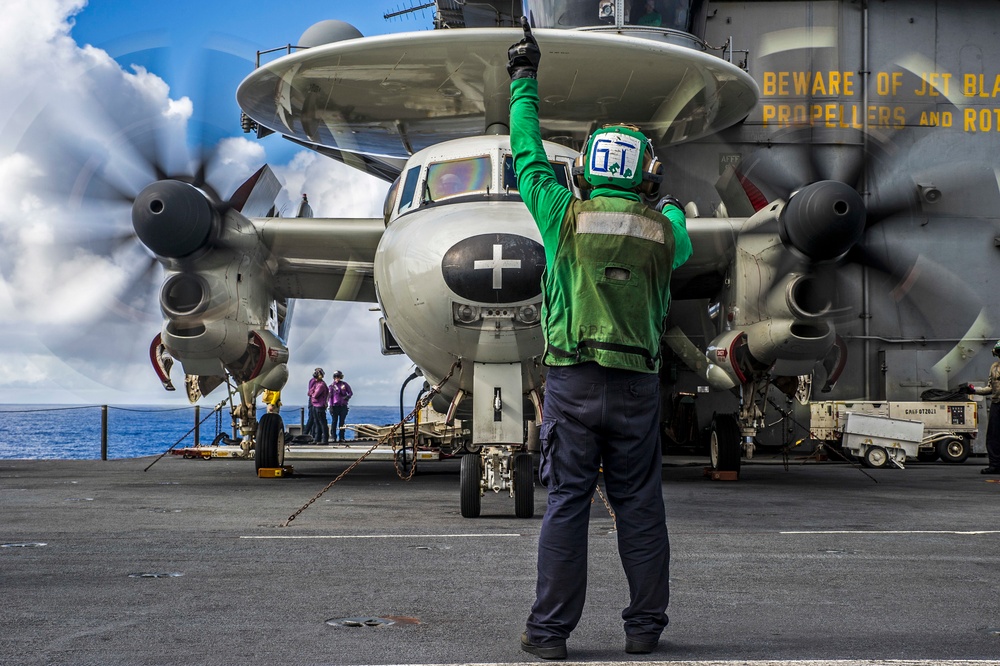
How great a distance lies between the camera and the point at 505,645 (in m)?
3.84

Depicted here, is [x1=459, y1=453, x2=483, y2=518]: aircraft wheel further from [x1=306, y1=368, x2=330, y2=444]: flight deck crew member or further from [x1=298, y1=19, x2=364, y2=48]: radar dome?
[x1=306, y1=368, x2=330, y2=444]: flight deck crew member

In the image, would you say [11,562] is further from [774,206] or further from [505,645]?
[774,206]

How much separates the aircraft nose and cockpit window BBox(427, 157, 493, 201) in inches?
50.1

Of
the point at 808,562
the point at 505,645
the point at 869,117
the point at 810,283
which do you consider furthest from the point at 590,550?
the point at 869,117

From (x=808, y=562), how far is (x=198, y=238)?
27.1 feet

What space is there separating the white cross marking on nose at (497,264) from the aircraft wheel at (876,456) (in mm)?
11294

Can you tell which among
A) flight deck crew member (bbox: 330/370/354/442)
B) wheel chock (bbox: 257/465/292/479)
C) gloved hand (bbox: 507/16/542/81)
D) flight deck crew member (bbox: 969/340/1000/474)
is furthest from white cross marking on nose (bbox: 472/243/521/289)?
flight deck crew member (bbox: 330/370/354/442)

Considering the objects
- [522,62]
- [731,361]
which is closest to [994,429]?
[731,361]

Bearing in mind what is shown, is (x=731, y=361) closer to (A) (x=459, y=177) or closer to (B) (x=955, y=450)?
(A) (x=459, y=177)

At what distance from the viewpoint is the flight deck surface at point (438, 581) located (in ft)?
12.4

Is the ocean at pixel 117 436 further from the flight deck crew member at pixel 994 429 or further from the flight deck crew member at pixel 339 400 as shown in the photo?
the flight deck crew member at pixel 994 429

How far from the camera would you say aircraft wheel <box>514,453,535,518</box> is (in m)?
8.56

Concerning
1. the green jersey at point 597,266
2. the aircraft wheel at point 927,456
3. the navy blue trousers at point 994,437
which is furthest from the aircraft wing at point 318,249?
the aircraft wheel at point 927,456

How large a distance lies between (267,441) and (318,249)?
9.11 ft
